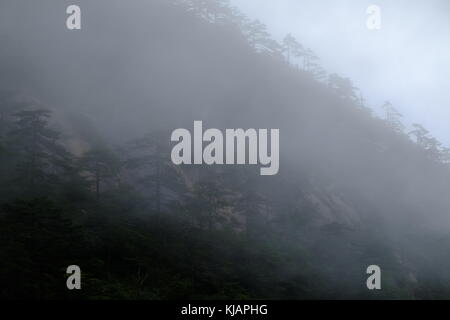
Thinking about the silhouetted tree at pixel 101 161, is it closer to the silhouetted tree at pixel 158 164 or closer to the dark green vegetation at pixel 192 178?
the dark green vegetation at pixel 192 178

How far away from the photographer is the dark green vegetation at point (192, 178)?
70.5 ft

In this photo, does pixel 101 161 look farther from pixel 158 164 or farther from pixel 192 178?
pixel 192 178

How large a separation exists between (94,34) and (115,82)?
1103 cm

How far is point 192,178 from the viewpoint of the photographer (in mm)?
37312

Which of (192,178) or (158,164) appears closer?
(158,164)

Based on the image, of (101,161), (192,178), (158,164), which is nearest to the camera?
(101,161)

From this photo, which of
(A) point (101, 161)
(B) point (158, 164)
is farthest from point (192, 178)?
(A) point (101, 161)

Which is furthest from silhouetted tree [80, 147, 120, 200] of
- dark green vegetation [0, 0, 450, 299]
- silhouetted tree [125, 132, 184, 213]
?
silhouetted tree [125, 132, 184, 213]

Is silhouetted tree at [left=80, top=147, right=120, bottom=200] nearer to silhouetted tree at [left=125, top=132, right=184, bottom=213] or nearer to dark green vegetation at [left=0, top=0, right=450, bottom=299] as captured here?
dark green vegetation at [left=0, top=0, right=450, bottom=299]

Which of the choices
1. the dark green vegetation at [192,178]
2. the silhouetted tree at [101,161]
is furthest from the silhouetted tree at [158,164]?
the silhouetted tree at [101,161]

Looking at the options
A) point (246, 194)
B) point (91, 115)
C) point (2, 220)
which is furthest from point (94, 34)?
point (2, 220)

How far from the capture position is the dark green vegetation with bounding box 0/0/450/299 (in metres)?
21.5

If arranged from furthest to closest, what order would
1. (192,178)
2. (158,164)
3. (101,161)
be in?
(192,178)
(158,164)
(101,161)

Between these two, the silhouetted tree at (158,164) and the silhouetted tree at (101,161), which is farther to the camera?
the silhouetted tree at (158,164)
